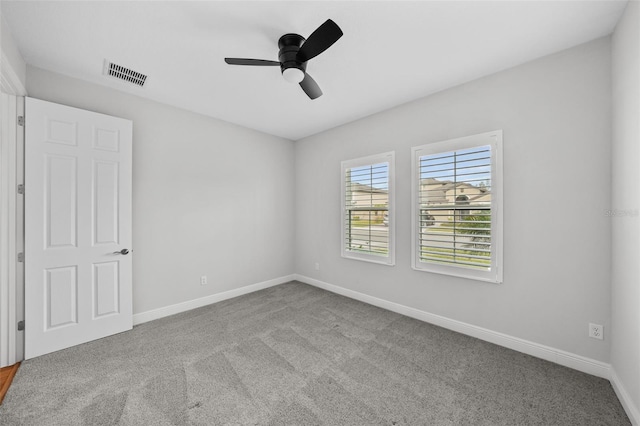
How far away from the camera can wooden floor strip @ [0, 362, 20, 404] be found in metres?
1.86

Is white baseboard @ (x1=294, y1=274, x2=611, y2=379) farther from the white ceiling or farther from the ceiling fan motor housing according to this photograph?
the ceiling fan motor housing

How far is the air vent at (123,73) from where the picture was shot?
7.91 ft

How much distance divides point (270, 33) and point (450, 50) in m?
1.55

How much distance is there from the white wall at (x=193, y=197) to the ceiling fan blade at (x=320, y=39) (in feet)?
7.32

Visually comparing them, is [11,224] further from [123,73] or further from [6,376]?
[123,73]

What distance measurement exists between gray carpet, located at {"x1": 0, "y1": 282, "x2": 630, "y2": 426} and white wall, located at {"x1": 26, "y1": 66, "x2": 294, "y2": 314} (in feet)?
2.66

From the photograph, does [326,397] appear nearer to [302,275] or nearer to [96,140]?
[302,275]

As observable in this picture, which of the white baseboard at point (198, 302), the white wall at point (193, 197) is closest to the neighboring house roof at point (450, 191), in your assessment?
the white wall at point (193, 197)

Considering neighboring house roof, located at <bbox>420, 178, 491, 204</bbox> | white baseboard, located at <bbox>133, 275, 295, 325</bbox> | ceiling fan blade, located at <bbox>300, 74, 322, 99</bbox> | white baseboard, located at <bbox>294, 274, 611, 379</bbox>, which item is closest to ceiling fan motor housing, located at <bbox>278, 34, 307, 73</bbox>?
ceiling fan blade, located at <bbox>300, 74, 322, 99</bbox>

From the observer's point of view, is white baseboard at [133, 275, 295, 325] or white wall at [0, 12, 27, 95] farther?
white baseboard at [133, 275, 295, 325]

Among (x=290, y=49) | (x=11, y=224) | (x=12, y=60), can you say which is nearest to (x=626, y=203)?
(x=290, y=49)

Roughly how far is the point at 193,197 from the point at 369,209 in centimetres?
251

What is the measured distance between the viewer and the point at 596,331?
2.04m

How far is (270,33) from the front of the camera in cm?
198
